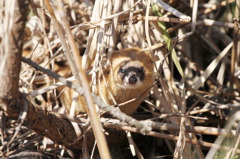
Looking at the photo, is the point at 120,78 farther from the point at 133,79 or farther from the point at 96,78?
the point at 96,78

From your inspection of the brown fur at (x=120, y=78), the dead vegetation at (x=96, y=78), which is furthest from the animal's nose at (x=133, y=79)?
the dead vegetation at (x=96, y=78)

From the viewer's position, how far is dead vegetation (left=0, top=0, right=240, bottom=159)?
63.1 inches

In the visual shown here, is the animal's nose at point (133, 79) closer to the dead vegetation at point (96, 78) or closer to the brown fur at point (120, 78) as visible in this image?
the brown fur at point (120, 78)

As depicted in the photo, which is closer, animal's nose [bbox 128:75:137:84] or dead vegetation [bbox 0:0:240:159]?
dead vegetation [bbox 0:0:240:159]

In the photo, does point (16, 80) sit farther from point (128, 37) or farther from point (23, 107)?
point (128, 37)

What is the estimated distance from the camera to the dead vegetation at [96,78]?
1.60 metres


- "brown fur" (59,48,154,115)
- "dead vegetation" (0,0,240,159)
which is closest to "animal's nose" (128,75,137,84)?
"brown fur" (59,48,154,115)

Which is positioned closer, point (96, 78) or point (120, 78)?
point (96, 78)

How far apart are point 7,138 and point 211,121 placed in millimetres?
1755

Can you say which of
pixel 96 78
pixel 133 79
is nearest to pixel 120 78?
pixel 133 79

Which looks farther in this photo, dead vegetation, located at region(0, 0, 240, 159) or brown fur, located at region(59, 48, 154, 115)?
brown fur, located at region(59, 48, 154, 115)

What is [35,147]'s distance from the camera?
2.79 meters

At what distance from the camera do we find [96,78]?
270 cm

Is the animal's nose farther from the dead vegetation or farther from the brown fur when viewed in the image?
Answer: the dead vegetation
